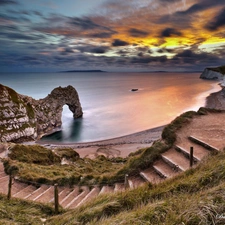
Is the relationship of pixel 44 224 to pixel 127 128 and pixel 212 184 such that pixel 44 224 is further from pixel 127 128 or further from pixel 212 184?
pixel 127 128

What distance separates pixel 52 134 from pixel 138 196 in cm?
3989

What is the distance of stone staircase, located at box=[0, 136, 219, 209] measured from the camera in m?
9.18

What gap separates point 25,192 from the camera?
33.0 ft

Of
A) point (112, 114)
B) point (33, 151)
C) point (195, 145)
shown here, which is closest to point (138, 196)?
point (195, 145)

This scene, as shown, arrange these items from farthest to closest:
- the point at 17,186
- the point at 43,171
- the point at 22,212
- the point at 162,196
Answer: the point at 43,171
the point at 17,186
the point at 22,212
the point at 162,196

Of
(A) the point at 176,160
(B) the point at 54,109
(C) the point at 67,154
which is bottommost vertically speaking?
(C) the point at 67,154

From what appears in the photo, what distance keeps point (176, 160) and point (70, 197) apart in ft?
19.0

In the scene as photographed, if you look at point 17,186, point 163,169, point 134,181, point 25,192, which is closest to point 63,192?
point 25,192

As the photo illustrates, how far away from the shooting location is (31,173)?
11727mm

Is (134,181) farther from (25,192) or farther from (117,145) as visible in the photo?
(117,145)

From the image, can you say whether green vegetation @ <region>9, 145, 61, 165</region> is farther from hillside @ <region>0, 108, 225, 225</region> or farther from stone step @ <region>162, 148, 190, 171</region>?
stone step @ <region>162, 148, 190, 171</region>

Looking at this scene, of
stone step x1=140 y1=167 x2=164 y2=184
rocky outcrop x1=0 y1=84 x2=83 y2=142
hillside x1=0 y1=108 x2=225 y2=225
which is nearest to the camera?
hillside x1=0 y1=108 x2=225 y2=225

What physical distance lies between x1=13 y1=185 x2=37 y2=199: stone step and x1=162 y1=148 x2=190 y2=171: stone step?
7.50 m

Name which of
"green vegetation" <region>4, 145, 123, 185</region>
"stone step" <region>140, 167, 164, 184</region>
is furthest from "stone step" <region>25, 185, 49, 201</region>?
"stone step" <region>140, 167, 164, 184</region>
